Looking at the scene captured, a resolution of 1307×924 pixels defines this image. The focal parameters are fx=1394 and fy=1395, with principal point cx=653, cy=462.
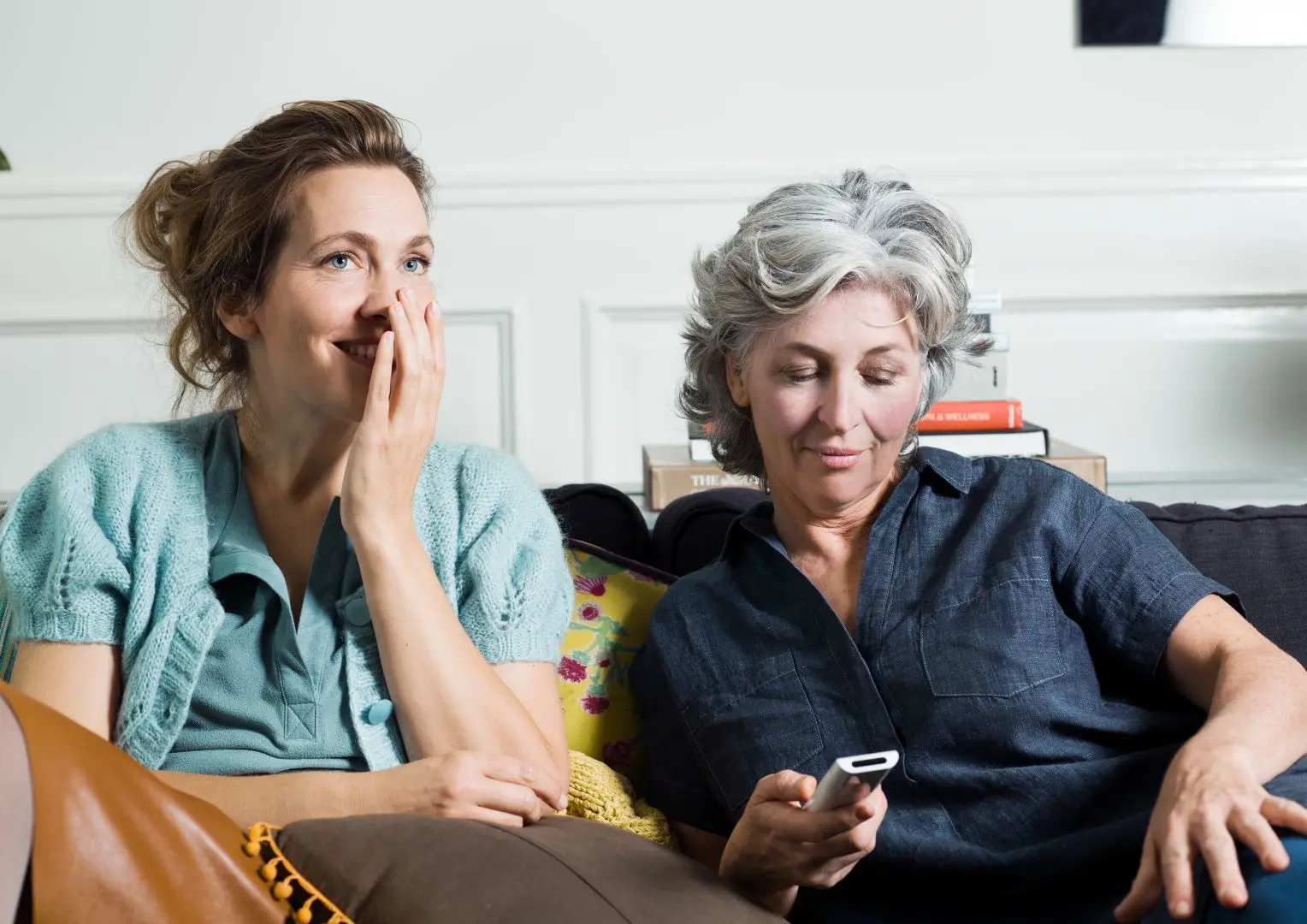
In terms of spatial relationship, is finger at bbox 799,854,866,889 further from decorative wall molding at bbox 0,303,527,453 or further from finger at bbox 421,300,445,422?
decorative wall molding at bbox 0,303,527,453

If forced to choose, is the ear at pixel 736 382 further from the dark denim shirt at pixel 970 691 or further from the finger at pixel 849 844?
the finger at pixel 849 844

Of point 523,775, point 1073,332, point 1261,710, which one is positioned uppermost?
point 1073,332

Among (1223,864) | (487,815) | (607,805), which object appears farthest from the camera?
(607,805)

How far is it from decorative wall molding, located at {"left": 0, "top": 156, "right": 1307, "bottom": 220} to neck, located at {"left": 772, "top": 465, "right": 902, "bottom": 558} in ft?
5.34

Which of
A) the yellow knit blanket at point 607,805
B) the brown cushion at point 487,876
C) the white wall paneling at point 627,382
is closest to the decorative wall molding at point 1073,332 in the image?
the white wall paneling at point 627,382

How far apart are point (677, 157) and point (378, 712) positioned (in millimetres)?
1962

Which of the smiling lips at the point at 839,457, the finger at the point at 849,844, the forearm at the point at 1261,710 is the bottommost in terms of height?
the finger at the point at 849,844

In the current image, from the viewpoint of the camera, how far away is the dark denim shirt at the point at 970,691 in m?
1.39

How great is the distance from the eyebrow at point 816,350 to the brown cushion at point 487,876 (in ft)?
1.96

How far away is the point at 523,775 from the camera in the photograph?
4.48ft

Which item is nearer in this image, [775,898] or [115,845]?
[115,845]

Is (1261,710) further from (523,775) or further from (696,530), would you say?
(696,530)

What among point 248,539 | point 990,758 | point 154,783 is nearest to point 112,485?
point 248,539

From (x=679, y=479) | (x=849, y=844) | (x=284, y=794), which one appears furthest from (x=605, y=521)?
(x=849, y=844)
